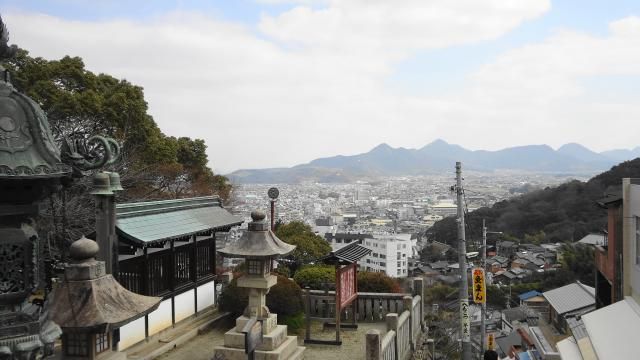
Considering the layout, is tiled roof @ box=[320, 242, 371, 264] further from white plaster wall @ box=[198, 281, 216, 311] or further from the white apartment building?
the white apartment building

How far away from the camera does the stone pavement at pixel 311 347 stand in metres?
12.9

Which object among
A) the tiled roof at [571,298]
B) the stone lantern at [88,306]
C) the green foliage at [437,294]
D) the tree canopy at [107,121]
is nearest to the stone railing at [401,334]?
the stone lantern at [88,306]

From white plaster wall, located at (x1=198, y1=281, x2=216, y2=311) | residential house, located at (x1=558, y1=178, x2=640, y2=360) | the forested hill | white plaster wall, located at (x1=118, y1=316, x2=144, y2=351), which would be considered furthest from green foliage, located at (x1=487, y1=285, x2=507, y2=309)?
white plaster wall, located at (x1=118, y1=316, x2=144, y2=351)

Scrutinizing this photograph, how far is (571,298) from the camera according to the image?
114 feet

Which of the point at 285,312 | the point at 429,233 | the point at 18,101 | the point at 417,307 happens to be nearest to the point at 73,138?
the point at 18,101

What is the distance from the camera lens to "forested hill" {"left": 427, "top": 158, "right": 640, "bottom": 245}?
72.6 m

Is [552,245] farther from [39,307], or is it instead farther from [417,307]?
[39,307]

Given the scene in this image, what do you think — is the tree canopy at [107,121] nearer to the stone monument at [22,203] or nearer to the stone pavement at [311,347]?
the stone pavement at [311,347]

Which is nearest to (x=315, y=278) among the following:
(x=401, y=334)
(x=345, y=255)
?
(x=345, y=255)

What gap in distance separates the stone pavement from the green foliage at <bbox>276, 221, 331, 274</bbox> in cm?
470

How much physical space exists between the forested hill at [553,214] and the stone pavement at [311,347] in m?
56.6

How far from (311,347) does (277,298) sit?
77.2 inches

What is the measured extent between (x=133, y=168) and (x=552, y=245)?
68.4m

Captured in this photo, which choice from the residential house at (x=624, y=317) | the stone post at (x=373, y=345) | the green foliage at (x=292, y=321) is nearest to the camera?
the residential house at (x=624, y=317)
